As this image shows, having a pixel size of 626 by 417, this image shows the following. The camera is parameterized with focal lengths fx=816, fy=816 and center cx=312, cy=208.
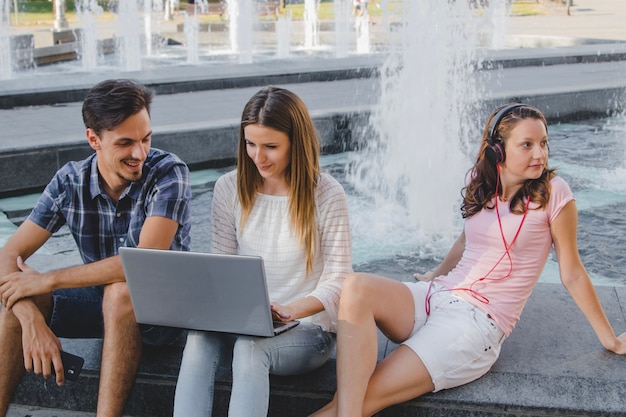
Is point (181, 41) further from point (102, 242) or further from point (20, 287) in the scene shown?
point (20, 287)

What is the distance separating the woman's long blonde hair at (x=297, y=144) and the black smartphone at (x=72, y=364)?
0.83 meters

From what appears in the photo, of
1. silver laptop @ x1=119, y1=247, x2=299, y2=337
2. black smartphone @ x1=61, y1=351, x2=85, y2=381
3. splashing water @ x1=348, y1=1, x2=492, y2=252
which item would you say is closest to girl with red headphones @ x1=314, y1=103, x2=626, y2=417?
silver laptop @ x1=119, y1=247, x2=299, y2=337

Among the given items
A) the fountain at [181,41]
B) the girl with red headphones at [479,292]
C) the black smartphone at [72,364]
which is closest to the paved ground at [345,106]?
the girl with red headphones at [479,292]

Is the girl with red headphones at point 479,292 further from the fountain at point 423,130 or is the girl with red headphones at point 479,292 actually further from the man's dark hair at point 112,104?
the fountain at point 423,130

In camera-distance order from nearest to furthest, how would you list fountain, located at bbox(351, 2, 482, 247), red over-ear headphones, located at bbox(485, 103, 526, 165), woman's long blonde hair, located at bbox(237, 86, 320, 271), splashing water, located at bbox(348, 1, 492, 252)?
woman's long blonde hair, located at bbox(237, 86, 320, 271)
red over-ear headphones, located at bbox(485, 103, 526, 165)
splashing water, located at bbox(348, 1, 492, 252)
fountain, located at bbox(351, 2, 482, 247)

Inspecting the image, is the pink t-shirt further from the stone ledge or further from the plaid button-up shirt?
the plaid button-up shirt

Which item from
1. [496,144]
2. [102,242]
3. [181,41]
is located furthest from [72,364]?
[181,41]

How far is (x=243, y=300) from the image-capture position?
2.41m

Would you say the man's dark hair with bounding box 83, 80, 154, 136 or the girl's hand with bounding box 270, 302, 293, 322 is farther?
the man's dark hair with bounding box 83, 80, 154, 136

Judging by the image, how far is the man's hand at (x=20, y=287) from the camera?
274 cm

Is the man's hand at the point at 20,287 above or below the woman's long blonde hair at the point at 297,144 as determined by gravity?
below

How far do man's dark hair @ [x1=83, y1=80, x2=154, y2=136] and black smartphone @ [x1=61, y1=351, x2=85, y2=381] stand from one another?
0.77 metres

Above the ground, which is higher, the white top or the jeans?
the white top

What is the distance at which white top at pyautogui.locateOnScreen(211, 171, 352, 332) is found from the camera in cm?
277
